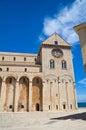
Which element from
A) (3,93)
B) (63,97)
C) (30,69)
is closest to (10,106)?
(3,93)

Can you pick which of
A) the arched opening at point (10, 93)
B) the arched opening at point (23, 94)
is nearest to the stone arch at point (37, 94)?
the arched opening at point (23, 94)

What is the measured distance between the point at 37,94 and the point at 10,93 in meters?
6.55

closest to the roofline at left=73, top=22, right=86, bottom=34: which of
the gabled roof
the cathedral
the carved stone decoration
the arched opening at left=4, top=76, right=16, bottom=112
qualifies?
the cathedral

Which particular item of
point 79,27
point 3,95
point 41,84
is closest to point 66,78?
point 41,84

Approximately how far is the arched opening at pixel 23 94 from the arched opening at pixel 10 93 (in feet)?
5.49

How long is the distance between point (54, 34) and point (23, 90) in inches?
752

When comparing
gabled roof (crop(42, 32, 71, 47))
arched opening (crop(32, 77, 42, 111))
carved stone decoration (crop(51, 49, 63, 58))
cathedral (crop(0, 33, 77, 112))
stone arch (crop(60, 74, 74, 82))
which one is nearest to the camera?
→ cathedral (crop(0, 33, 77, 112))

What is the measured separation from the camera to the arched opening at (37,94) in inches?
1364

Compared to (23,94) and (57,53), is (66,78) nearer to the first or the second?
(57,53)

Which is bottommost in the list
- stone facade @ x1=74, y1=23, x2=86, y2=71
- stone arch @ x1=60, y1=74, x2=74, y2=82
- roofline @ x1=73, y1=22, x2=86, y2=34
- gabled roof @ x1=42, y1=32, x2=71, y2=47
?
stone facade @ x1=74, y1=23, x2=86, y2=71

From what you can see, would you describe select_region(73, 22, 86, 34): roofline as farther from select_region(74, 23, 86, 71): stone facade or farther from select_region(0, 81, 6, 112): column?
select_region(0, 81, 6, 112): column

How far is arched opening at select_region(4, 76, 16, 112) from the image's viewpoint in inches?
1299

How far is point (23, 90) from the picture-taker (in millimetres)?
35219

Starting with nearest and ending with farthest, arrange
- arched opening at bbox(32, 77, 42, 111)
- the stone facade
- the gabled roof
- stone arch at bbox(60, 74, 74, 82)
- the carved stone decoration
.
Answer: the stone facade, arched opening at bbox(32, 77, 42, 111), stone arch at bbox(60, 74, 74, 82), the carved stone decoration, the gabled roof
